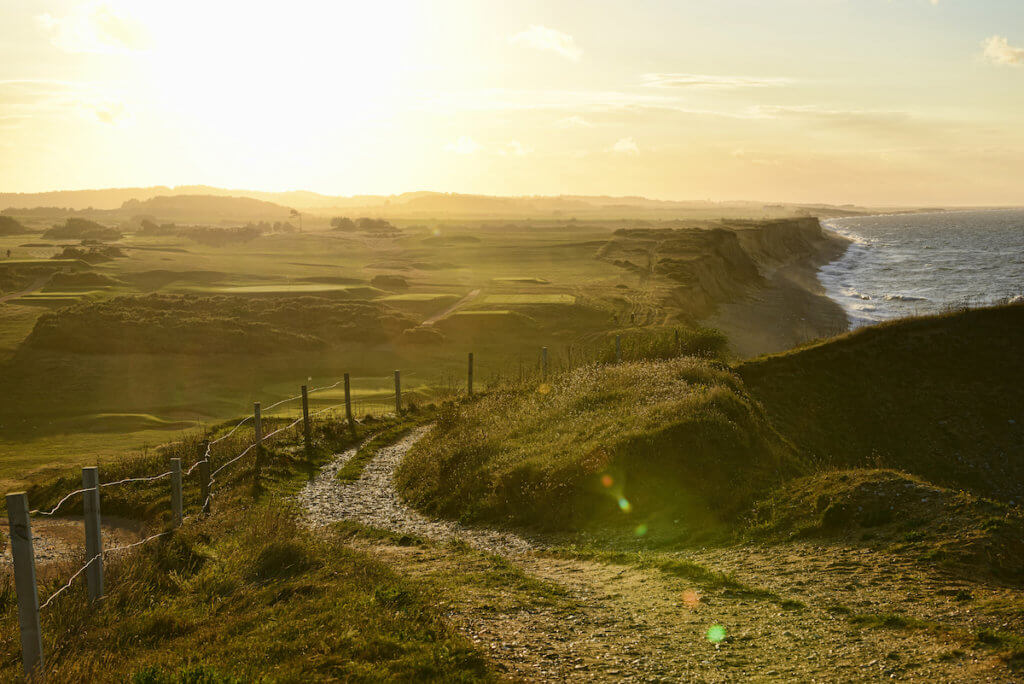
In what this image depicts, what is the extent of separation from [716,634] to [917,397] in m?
14.3

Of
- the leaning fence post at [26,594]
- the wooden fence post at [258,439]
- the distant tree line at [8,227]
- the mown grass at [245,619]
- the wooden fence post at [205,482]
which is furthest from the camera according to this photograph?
the distant tree line at [8,227]

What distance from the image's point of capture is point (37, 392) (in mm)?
43438

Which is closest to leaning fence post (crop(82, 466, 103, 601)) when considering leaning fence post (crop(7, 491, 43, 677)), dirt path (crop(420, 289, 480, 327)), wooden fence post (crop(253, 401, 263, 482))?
leaning fence post (crop(7, 491, 43, 677))

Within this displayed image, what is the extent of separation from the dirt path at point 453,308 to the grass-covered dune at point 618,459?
42.3m

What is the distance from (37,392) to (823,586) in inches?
1754

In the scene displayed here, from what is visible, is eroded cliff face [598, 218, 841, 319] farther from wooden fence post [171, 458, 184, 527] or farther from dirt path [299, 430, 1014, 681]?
wooden fence post [171, 458, 184, 527]

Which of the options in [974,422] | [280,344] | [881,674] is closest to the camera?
[881,674]

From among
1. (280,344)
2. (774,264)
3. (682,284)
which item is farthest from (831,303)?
(280,344)

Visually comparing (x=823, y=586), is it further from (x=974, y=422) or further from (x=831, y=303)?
(x=831, y=303)

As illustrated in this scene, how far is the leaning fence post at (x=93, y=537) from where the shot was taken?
8.95 m

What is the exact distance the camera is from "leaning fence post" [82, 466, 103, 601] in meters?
8.95

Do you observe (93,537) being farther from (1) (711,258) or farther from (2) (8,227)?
(2) (8,227)

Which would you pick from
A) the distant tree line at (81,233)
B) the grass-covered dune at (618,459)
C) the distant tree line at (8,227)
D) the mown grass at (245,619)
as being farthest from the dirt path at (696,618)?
the distant tree line at (8,227)

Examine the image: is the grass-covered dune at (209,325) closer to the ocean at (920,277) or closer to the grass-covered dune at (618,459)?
the grass-covered dune at (618,459)
